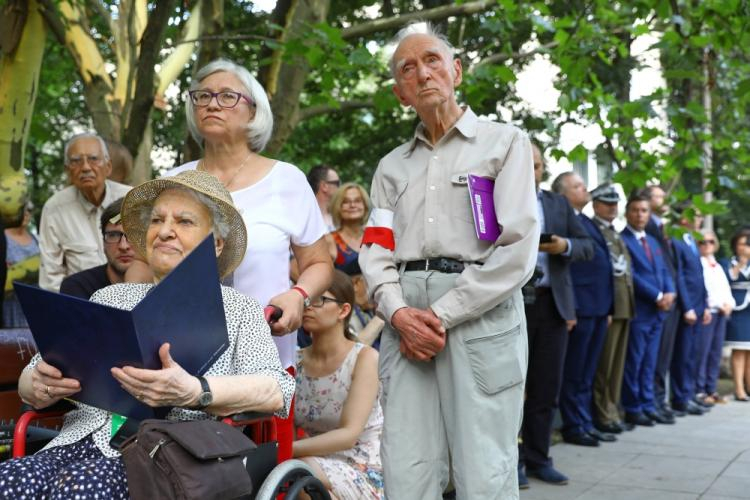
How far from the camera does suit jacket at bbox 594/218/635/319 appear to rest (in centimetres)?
930

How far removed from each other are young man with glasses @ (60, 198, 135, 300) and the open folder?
1547mm

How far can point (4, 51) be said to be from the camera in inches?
245

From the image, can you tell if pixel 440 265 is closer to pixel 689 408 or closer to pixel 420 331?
pixel 420 331

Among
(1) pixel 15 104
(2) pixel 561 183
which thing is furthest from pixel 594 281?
(1) pixel 15 104

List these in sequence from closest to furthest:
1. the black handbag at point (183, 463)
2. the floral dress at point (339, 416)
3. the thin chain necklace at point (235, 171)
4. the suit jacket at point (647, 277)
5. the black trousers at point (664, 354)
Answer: the black handbag at point (183, 463)
the thin chain necklace at point (235, 171)
the floral dress at point (339, 416)
the suit jacket at point (647, 277)
the black trousers at point (664, 354)

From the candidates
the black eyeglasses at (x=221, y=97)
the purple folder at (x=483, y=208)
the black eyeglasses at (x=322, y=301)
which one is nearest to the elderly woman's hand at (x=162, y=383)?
the purple folder at (x=483, y=208)

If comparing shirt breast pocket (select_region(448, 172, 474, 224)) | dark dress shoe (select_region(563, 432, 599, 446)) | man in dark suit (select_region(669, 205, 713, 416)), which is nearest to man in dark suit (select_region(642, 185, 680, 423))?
man in dark suit (select_region(669, 205, 713, 416))

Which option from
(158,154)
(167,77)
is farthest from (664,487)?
(158,154)

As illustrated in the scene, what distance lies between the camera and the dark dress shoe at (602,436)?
28.7 ft

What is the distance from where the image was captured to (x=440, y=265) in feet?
12.8

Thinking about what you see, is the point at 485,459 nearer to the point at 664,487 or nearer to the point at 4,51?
the point at 664,487

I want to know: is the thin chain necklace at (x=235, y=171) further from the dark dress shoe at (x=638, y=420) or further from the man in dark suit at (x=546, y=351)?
the dark dress shoe at (x=638, y=420)

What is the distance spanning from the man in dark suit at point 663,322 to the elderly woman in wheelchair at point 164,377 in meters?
7.48

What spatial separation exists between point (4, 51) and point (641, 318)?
649 centimetres
